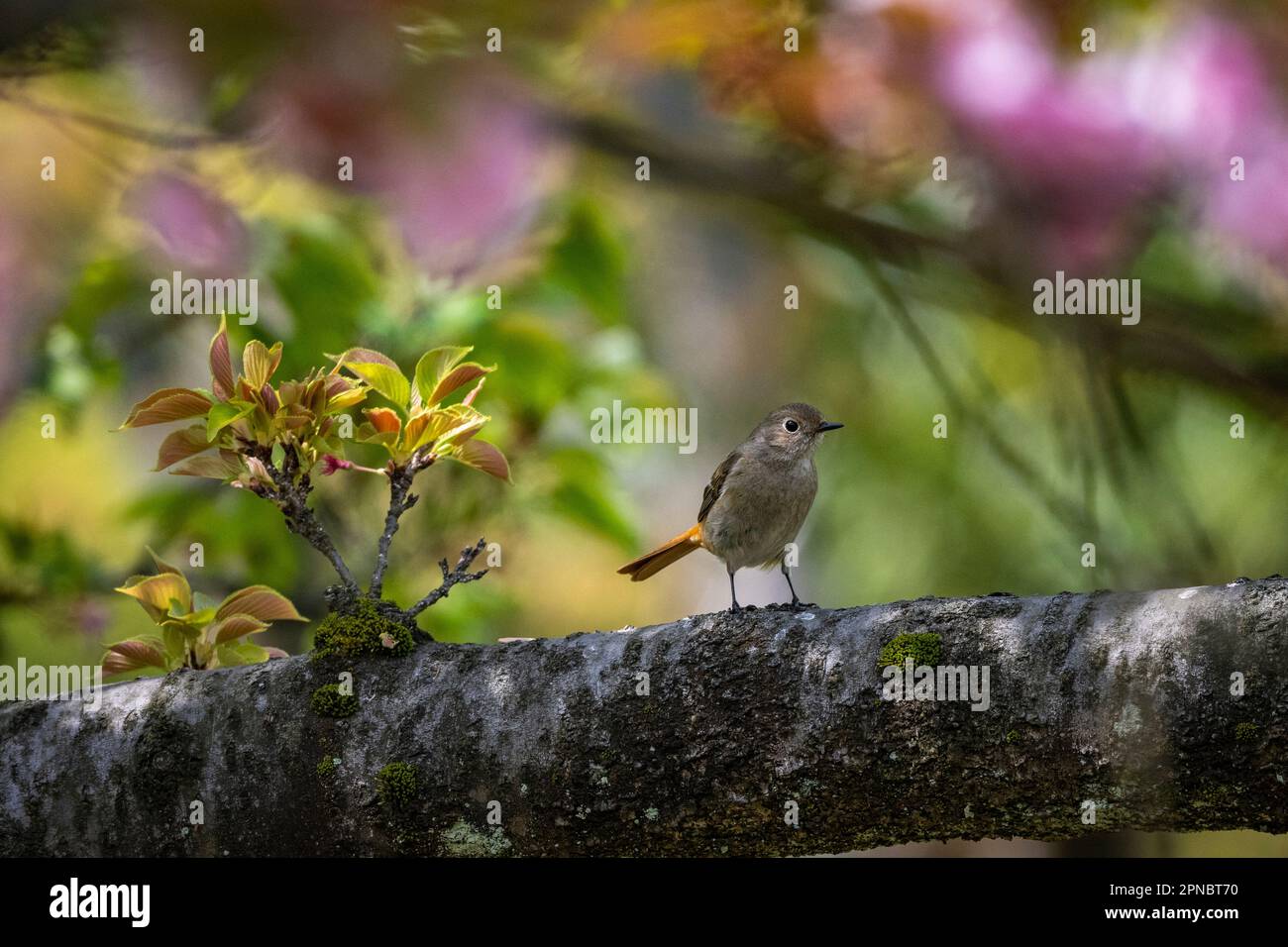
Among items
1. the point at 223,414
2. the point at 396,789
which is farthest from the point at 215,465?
the point at 396,789

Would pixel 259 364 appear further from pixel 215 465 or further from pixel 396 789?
pixel 396 789

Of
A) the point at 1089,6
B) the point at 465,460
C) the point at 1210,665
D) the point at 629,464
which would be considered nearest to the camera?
the point at 1210,665

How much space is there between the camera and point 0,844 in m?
2.31

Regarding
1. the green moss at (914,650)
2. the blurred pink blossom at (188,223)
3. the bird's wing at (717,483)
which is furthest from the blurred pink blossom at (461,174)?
the green moss at (914,650)

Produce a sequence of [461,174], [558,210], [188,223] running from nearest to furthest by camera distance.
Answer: [461,174] < [188,223] < [558,210]

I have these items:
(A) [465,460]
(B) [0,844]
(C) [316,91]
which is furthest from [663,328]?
(B) [0,844]

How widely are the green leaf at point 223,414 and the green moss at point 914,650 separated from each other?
1.19 metres

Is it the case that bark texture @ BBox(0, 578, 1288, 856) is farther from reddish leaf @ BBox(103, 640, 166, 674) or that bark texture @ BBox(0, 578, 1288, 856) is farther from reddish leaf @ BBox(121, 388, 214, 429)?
reddish leaf @ BBox(121, 388, 214, 429)

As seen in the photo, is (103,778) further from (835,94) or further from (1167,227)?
(1167,227)

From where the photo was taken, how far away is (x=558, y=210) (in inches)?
159

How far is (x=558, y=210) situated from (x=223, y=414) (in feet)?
6.69

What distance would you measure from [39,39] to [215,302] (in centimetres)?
87

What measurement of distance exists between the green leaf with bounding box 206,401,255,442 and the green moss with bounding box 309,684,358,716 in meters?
0.50

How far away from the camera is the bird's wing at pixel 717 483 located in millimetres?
4480
